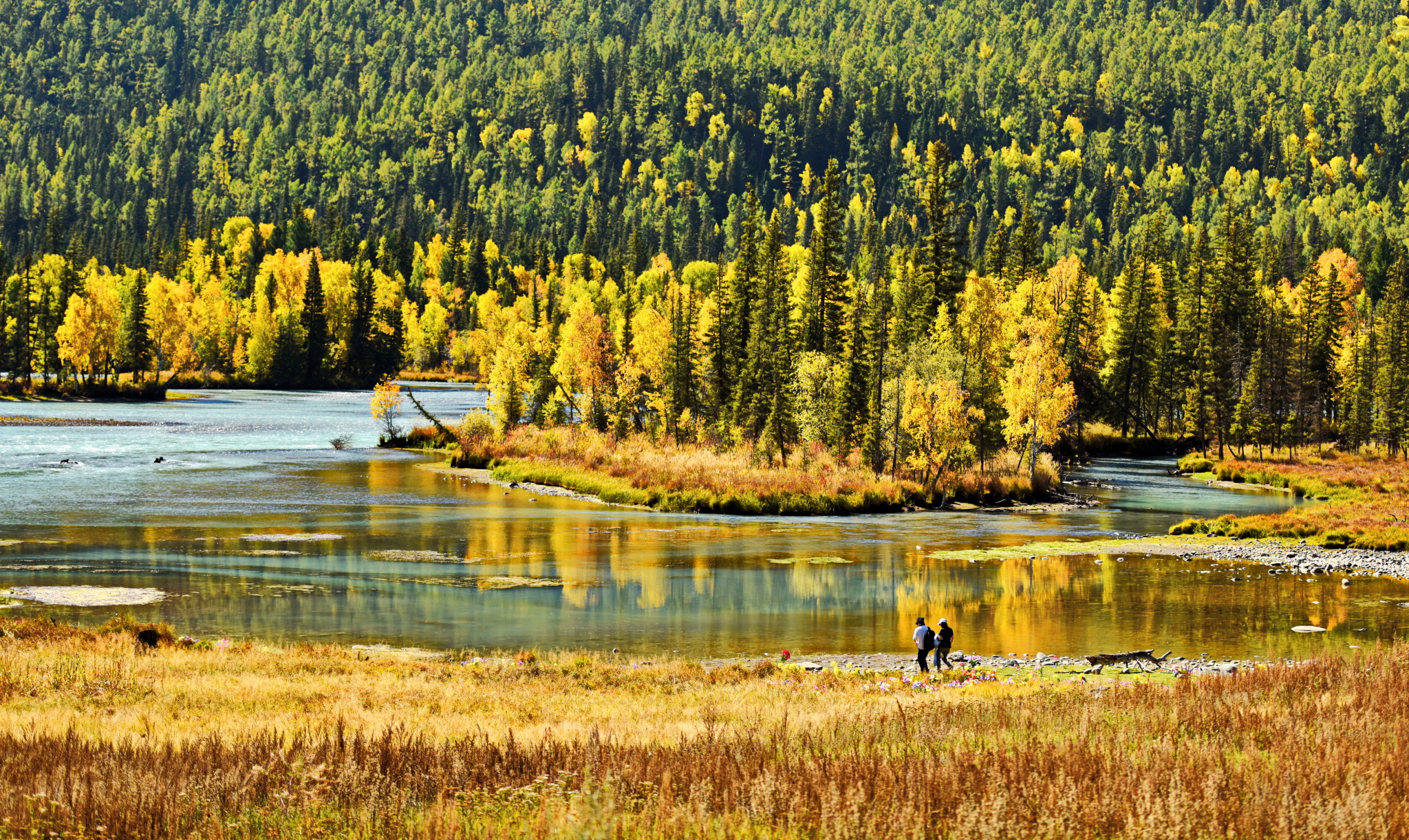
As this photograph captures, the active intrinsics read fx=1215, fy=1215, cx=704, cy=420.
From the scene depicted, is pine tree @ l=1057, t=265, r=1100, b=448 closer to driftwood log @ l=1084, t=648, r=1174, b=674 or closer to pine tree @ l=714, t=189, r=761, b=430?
pine tree @ l=714, t=189, r=761, b=430

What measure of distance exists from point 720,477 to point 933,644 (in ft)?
141

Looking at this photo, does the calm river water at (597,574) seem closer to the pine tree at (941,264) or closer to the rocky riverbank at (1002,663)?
the rocky riverbank at (1002,663)

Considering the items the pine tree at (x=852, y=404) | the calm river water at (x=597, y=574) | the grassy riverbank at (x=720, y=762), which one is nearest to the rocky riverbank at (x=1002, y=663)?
the calm river water at (x=597, y=574)

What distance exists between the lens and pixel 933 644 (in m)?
28.0

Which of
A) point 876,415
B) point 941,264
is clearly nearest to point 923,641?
point 876,415

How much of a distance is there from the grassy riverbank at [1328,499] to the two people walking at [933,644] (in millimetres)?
31336

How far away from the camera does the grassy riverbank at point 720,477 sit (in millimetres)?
67375

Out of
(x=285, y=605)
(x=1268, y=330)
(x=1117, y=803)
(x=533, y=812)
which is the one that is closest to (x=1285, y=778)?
(x=1117, y=803)

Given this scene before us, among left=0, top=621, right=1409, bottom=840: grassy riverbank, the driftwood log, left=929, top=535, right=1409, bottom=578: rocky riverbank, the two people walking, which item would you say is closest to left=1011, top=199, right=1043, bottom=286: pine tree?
left=929, top=535, right=1409, bottom=578: rocky riverbank

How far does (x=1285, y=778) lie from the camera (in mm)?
10656

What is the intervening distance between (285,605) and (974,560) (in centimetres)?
2643

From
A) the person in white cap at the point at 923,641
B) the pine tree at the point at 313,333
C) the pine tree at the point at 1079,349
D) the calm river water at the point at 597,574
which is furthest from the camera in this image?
the pine tree at the point at 313,333

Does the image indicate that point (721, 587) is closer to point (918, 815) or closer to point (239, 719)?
point (239, 719)

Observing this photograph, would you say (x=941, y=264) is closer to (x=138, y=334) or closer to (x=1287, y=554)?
(x=1287, y=554)
